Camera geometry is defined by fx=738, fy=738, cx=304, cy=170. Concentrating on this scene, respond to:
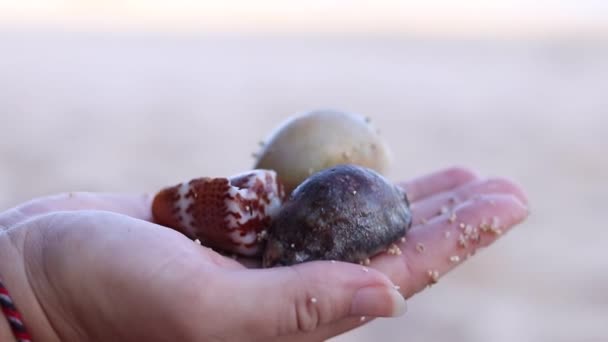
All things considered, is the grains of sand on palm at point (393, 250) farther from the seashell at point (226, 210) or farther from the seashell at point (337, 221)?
the seashell at point (226, 210)

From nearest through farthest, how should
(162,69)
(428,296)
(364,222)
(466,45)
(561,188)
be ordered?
(364,222), (428,296), (561,188), (162,69), (466,45)

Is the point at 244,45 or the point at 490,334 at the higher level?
the point at 244,45

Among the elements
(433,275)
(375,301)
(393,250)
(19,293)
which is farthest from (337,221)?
(19,293)

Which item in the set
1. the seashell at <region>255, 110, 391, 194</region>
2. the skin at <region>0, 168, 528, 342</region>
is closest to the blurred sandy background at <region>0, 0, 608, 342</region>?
the seashell at <region>255, 110, 391, 194</region>

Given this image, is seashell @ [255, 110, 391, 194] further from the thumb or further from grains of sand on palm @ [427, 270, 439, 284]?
the thumb

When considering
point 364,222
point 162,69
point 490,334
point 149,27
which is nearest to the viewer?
point 364,222

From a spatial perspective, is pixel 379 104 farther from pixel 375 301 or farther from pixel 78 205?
pixel 375 301

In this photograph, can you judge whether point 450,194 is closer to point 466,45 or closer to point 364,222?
point 364,222

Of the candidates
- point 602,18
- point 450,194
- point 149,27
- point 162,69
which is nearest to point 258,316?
point 450,194
